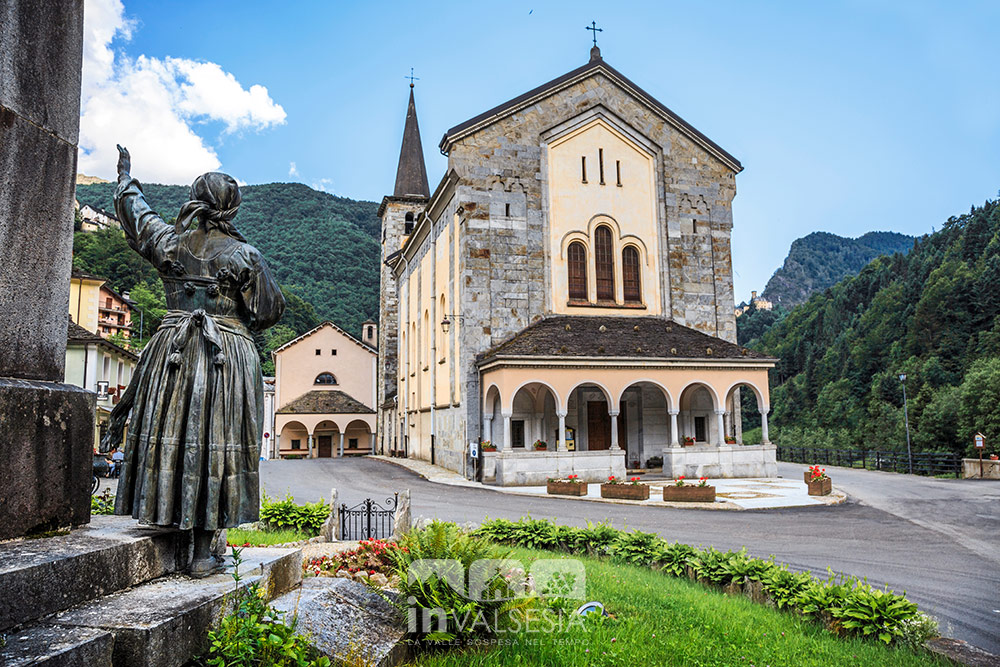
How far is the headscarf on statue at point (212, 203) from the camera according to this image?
428cm

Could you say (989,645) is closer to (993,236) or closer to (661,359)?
(661,359)

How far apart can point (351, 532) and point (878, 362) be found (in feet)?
218

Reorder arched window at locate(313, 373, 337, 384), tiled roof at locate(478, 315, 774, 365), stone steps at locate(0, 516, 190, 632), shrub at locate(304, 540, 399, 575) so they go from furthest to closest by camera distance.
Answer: arched window at locate(313, 373, 337, 384), tiled roof at locate(478, 315, 774, 365), shrub at locate(304, 540, 399, 575), stone steps at locate(0, 516, 190, 632)

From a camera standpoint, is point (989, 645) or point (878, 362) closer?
point (989, 645)

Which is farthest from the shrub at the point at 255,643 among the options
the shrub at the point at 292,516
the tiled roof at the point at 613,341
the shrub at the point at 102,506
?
the tiled roof at the point at 613,341

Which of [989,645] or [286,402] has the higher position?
[286,402]

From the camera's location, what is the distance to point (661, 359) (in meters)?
23.2

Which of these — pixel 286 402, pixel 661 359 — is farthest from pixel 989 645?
pixel 286 402

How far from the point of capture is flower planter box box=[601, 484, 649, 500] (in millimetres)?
17797

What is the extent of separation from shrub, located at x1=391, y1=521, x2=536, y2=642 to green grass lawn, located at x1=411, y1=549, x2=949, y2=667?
16 cm

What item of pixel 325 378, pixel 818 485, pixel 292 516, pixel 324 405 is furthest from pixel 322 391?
pixel 292 516

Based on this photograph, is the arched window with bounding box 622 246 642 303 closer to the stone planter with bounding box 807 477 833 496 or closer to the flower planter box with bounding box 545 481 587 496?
the flower planter box with bounding box 545 481 587 496

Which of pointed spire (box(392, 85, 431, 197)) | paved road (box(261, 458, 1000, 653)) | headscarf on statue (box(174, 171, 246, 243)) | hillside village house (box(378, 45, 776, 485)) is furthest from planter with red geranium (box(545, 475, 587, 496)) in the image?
pointed spire (box(392, 85, 431, 197))

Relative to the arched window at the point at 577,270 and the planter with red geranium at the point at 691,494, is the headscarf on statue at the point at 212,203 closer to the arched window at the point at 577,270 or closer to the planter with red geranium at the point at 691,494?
the planter with red geranium at the point at 691,494
